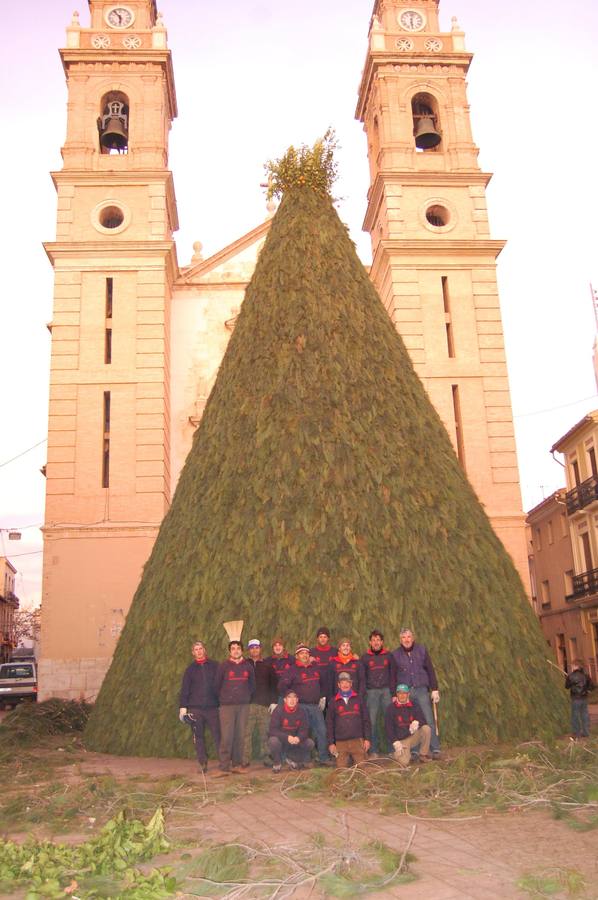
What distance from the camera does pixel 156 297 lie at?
949 inches

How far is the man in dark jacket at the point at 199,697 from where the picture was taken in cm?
895

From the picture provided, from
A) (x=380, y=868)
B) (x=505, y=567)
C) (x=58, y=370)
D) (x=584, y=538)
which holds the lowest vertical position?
(x=380, y=868)

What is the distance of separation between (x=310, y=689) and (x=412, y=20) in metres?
26.3

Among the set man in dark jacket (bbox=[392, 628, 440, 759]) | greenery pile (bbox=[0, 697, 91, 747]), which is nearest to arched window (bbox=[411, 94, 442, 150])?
greenery pile (bbox=[0, 697, 91, 747])

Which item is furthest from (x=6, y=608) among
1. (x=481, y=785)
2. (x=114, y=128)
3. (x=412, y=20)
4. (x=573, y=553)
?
(x=481, y=785)

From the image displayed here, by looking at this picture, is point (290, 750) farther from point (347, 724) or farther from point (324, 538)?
point (324, 538)

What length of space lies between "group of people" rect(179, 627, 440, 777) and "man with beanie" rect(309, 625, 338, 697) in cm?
1

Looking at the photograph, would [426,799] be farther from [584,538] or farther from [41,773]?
[584,538]

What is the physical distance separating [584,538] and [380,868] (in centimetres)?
2997

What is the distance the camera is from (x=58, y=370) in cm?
2325

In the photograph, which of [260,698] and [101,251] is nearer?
[260,698]

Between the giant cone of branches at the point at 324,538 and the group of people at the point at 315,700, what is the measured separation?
Answer: 0.41m

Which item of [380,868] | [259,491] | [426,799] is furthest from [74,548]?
[380,868]

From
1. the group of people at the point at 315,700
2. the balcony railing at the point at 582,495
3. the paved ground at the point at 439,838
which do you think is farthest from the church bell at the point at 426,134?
the paved ground at the point at 439,838
